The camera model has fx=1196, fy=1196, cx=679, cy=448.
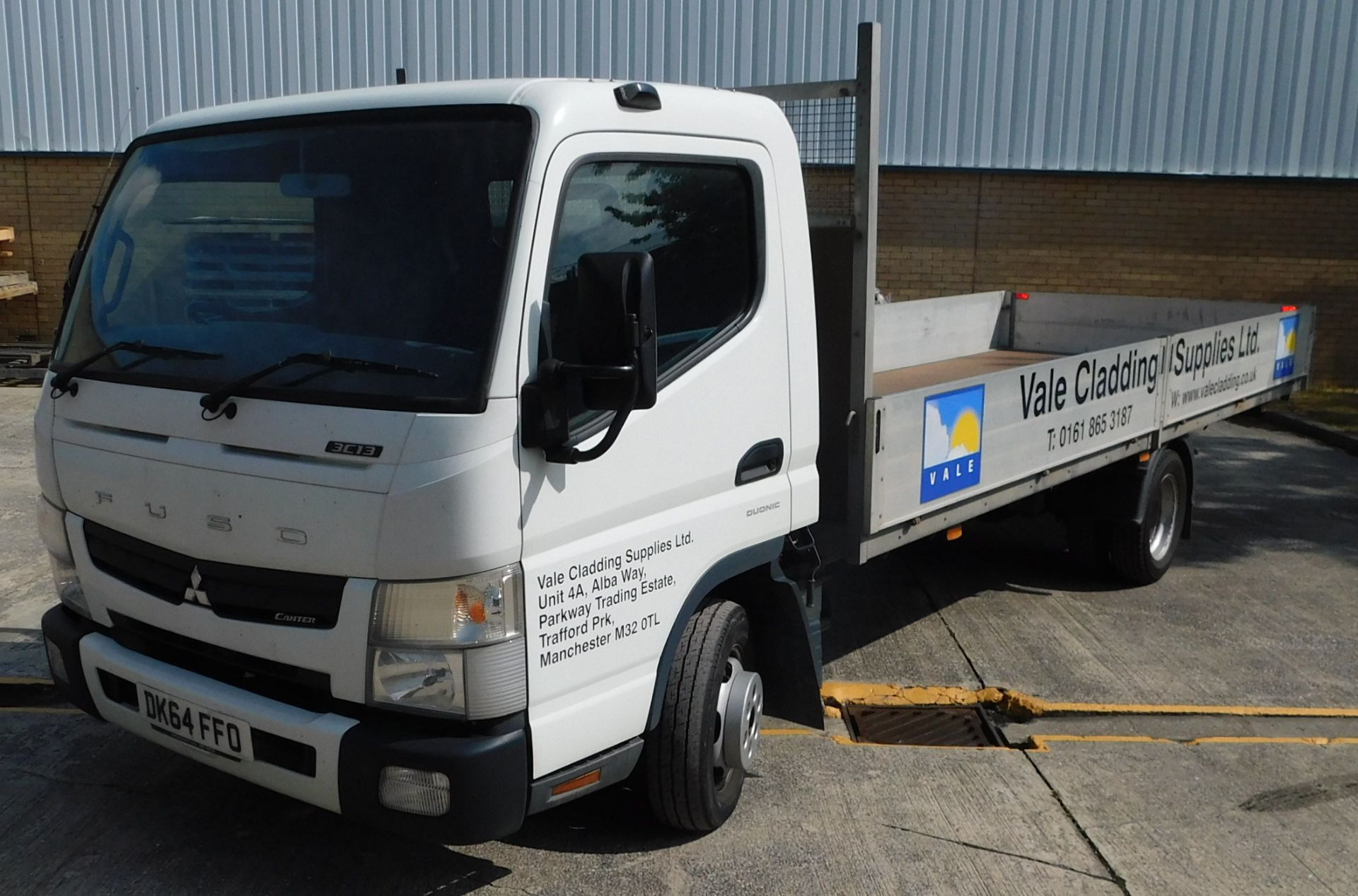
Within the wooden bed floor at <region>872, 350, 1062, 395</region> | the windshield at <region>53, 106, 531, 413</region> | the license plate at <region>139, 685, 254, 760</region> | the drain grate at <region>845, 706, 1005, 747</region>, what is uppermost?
the windshield at <region>53, 106, 531, 413</region>

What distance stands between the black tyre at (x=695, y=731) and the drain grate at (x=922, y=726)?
4.18ft

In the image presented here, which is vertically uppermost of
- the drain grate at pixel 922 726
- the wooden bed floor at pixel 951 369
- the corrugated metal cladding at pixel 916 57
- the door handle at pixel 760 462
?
Answer: the corrugated metal cladding at pixel 916 57

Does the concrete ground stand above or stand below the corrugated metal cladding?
below

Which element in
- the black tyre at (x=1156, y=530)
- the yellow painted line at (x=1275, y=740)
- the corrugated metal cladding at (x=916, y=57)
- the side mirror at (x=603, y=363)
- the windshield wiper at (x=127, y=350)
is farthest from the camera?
the corrugated metal cladding at (x=916, y=57)

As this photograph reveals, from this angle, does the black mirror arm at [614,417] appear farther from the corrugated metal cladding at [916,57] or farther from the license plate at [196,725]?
the corrugated metal cladding at [916,57]

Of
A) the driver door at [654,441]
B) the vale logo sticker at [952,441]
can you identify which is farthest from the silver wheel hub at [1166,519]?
the driver door at [654,441]

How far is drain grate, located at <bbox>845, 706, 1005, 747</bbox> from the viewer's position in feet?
16.4

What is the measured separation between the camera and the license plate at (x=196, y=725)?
319cm

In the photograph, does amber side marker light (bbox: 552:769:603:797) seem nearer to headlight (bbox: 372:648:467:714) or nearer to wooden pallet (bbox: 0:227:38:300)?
headlight (bbox: 372:648:467:714)

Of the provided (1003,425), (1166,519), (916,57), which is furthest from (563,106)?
(916,57)

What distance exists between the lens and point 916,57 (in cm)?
1394

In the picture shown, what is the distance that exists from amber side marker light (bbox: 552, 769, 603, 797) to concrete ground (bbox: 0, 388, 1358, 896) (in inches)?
20.2

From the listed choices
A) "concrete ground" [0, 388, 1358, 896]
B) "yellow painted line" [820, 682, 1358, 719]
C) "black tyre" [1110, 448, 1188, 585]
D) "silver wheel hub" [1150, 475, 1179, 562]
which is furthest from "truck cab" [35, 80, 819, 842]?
"silver wheel hub" [1150, 475, 1179, 562]

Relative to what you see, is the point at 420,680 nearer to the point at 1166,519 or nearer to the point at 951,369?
the point at 951,369
